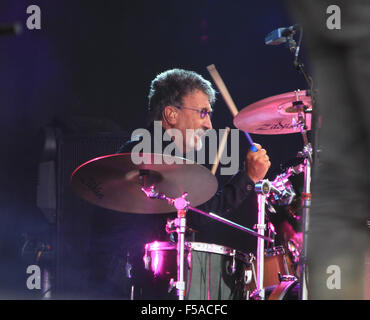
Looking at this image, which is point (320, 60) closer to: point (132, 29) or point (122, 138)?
point (122, 138)

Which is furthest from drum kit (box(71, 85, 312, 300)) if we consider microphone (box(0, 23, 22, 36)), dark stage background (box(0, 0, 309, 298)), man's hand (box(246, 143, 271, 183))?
microphone (box(0, 23, 22, 36))

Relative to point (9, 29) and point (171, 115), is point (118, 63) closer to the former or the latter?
point (171, 115)

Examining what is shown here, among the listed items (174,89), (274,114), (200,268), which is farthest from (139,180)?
(174,89)

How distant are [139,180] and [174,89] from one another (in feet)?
3.84

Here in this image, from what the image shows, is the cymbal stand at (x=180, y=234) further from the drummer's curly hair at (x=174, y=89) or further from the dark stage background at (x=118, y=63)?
the dark stage background at (x=118, y=63)

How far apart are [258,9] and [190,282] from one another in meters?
2.37

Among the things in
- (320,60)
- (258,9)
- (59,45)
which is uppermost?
(258,9)

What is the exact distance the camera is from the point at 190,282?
101 inches

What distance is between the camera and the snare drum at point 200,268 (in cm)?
255

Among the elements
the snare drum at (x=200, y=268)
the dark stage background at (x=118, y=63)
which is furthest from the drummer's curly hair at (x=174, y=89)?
the snare drum at (x=200, y=268)

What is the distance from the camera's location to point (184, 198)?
8.49ft

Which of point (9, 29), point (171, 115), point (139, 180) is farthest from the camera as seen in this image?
point (171, 115)

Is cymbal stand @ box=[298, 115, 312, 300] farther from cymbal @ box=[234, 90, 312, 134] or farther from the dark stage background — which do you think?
the dark stage background
